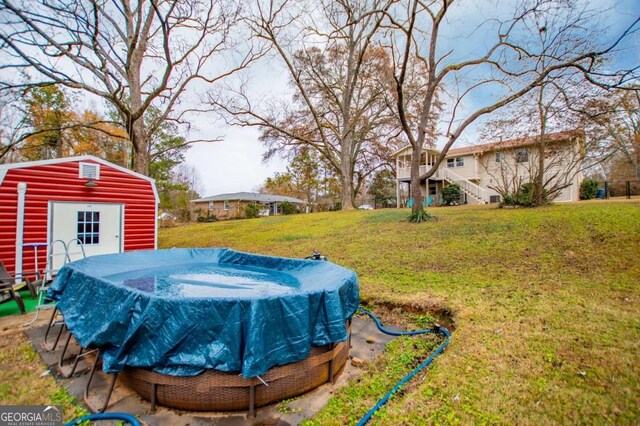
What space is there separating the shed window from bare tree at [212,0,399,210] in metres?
7.51

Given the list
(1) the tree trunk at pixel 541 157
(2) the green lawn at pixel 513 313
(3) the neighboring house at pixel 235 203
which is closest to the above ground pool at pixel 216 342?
(2) the green lawn at pixel 513 313

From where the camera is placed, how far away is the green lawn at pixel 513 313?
79.6 inches

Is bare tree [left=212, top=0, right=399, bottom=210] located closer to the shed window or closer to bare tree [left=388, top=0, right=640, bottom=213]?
bare tree [left=388, top=0, right=640, bottom=213]

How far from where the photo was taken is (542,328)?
306cm

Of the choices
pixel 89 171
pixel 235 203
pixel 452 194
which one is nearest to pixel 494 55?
pixel 452 194

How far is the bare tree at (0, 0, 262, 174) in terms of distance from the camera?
25.1 feet

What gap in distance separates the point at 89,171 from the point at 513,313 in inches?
343

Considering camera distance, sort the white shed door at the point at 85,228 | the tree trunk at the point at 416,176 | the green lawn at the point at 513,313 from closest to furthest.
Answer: the green lawn at the point at 513,313 < the white shed door at the point at 85,228 < the tree trunk at the point at 416,176

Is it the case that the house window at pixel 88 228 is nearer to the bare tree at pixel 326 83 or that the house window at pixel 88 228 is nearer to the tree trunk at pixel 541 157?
the bare tree at pixel 326 83

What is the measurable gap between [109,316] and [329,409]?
6.53 feet

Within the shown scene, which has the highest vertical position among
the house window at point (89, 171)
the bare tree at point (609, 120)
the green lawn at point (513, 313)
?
the bare tree at point (609, 120)

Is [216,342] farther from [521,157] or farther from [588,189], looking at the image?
[588,189]

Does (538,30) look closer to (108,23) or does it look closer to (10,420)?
(10,420)

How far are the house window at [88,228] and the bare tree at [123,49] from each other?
11.7 ft
